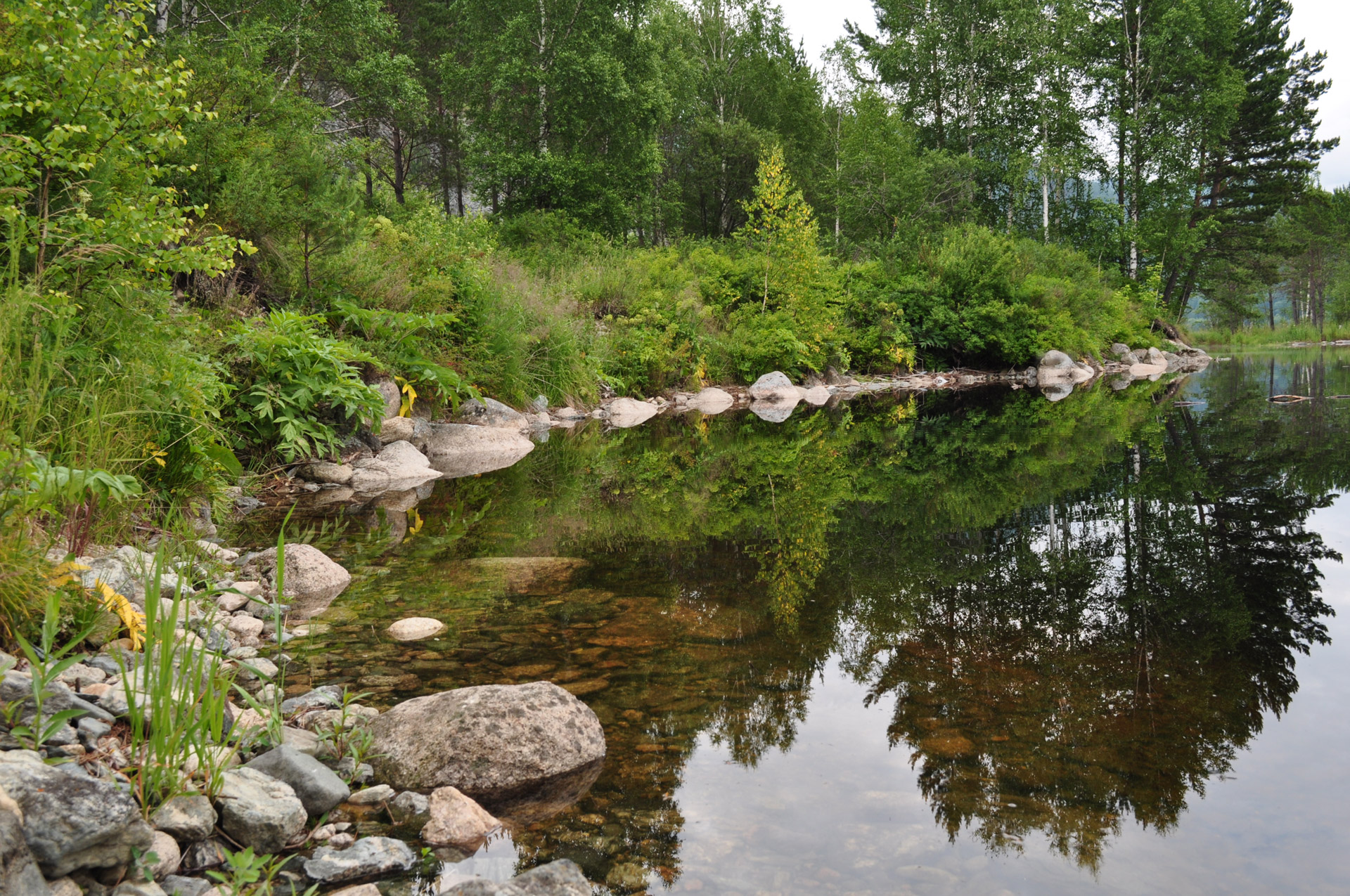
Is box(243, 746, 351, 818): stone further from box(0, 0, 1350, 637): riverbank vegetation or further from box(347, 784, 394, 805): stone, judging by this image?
box(0, 0, 1350, 637): riverbank vegetation

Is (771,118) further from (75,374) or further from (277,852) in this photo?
(277,852)

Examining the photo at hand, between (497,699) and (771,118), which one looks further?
(771,118)

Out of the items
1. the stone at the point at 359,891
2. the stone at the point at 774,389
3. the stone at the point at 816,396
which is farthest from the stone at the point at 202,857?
→ the stone at the point at 774,389

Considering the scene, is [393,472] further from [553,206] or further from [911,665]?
[553,206]

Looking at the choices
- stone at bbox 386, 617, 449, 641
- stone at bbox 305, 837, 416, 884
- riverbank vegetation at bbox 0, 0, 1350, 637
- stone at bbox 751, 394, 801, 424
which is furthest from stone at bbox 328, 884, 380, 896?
stone at bbox 751, 394, 801, 424

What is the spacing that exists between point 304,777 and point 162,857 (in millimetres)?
501

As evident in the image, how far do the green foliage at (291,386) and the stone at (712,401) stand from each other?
8.97 meters

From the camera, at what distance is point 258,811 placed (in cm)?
223

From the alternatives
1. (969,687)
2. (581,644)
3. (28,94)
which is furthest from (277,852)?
(28,94)

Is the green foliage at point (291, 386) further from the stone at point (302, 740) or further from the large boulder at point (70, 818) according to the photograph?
the large boulder at point (70, 818)

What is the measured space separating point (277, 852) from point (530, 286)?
42.4 feet

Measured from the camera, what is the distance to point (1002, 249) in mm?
23328

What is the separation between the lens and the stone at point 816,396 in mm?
17969

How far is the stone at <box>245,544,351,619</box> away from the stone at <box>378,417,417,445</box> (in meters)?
4.34
